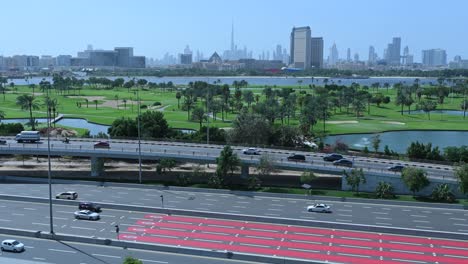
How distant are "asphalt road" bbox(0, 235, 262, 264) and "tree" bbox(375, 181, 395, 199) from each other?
1771 centimetres

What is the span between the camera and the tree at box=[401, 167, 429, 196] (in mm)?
40344

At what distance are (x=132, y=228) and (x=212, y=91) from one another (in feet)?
309

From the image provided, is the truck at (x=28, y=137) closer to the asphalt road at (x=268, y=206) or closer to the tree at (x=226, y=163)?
the asphalt road at (x=268, y=206)

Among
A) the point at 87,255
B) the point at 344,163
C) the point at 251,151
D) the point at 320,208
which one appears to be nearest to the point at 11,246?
the point at 87,255

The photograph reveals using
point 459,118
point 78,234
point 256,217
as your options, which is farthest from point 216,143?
point 459,118

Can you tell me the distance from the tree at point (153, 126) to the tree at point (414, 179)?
105ft

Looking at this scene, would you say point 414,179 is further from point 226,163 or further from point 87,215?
point 87,215

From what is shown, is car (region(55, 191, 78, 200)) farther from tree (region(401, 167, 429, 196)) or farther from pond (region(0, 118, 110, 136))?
pond (region(0, 118, 110, 136))

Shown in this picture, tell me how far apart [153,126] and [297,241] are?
3433cm

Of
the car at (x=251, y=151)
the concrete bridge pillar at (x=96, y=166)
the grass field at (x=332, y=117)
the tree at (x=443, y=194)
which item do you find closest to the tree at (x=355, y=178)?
the tree at (x=443, y=194)

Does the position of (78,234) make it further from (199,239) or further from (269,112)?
(269,112)

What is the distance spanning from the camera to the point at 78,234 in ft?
108

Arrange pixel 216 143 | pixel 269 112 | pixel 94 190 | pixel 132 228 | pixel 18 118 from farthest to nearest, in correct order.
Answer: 1. pixel 18 118
2. pixel 269 112
3. pixel 216 143
4. pixel 94 190
5. pixel 132 228

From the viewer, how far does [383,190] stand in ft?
137
